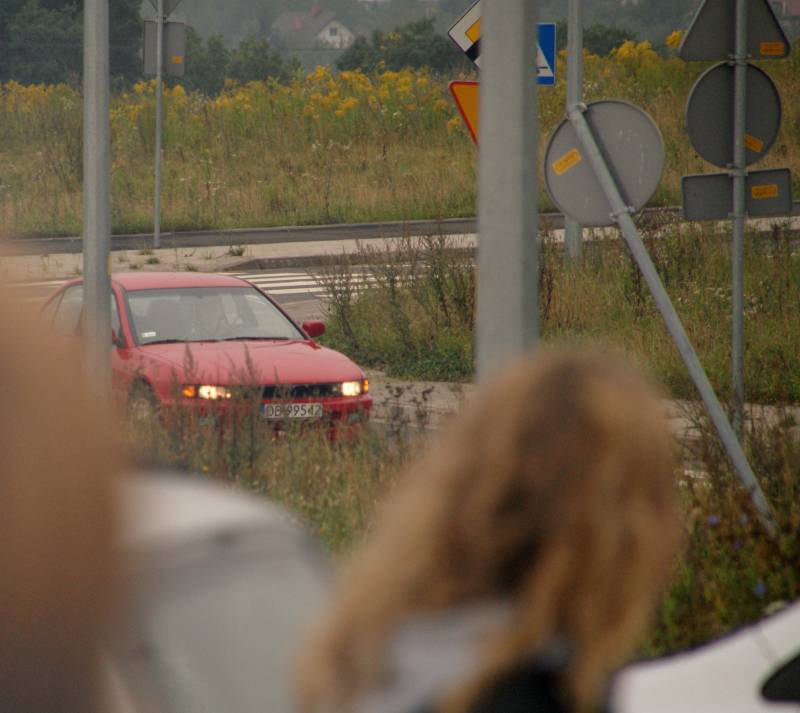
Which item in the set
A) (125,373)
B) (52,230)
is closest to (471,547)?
(125,373)

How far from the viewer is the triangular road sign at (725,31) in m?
6.95

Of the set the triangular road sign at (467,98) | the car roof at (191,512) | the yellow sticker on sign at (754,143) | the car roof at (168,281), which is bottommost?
the car roof at (191,512)

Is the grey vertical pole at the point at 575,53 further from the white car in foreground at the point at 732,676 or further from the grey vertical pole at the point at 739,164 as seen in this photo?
the white car in foreground at the point at 732,676

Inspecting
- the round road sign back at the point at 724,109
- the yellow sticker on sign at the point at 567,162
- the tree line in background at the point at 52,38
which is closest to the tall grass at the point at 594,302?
the round road sign back at the point at 724,109

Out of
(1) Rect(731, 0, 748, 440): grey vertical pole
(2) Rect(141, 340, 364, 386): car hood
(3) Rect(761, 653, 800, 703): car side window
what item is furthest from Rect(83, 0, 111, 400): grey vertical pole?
(3) Rect(761, 653, 800, 703): car side window

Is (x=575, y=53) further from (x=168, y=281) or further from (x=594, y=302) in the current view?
(x=168, y=281)

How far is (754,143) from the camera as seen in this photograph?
7.25 meters

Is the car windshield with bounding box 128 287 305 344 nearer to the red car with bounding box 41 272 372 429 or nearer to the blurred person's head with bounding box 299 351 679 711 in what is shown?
the red car with bounding box 41 272 372 429

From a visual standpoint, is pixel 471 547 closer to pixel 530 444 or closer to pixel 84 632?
pixel 530 444

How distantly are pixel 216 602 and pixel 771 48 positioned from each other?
19.9ft

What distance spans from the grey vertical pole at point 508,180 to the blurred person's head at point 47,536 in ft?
11.2

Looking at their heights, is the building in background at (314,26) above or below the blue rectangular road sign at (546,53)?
above

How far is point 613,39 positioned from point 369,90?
25340 millimetres

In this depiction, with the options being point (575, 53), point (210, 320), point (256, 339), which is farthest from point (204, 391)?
point (575, 53)
